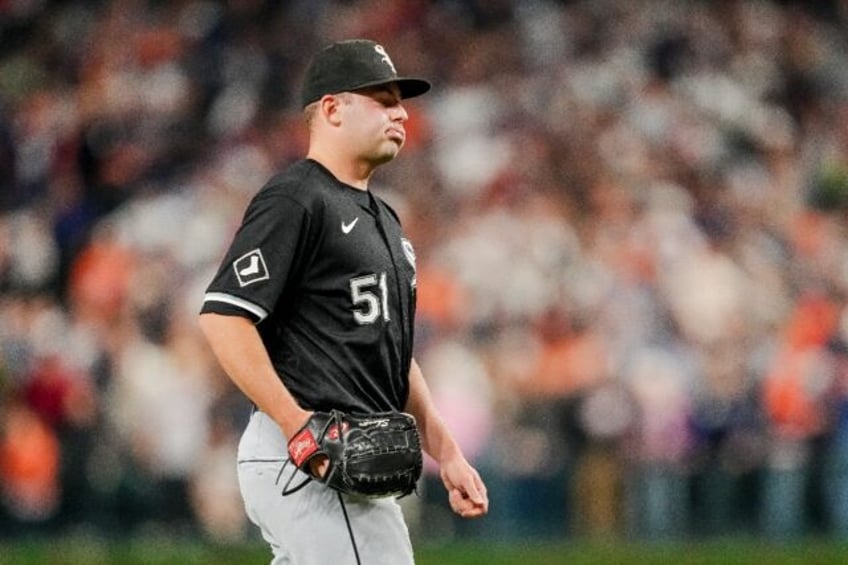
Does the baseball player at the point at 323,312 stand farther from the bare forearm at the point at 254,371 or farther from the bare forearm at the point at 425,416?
the bare forearm at the point at 425,416

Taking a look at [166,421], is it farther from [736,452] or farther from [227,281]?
[227,281]

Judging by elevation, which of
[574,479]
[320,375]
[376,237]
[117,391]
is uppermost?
[376,237]

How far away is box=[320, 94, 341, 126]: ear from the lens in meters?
4.93

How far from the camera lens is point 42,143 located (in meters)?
15.3

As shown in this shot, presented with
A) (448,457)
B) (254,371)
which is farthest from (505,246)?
(254,371)

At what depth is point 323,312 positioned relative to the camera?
15.9 feet

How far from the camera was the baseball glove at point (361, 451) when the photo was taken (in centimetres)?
464

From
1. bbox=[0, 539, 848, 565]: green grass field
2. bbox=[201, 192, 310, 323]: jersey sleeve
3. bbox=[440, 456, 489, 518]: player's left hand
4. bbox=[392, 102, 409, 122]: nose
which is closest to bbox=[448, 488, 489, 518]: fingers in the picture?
bbox=[440, 456, 489, 518]: player's left hand

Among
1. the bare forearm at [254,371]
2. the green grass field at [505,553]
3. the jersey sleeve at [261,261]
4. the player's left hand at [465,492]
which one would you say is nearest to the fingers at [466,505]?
the player's left hand at [465,492]

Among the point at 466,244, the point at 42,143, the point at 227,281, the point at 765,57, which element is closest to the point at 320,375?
the point at 227,281

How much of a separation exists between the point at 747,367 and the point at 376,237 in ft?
26.9

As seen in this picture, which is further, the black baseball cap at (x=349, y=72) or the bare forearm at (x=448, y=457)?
the bare forearm at (x=448, y=457)

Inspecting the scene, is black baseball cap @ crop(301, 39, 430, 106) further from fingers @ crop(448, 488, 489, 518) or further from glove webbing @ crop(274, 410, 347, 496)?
fingers @ crop(448, 488, 489, 518)

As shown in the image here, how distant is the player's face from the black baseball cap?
33 mm
